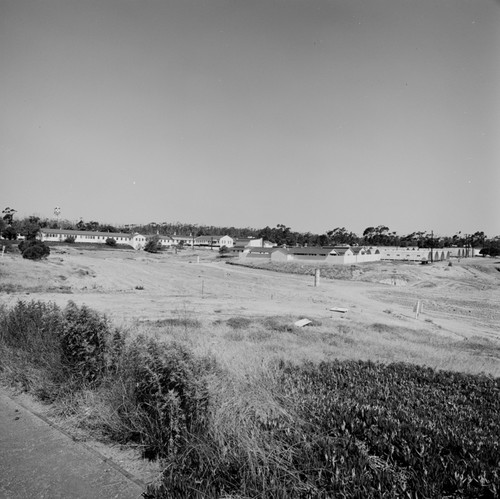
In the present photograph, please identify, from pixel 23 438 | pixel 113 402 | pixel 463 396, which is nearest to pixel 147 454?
pixel 113 402

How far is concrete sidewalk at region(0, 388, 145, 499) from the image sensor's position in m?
3.94

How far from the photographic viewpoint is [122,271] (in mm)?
51375

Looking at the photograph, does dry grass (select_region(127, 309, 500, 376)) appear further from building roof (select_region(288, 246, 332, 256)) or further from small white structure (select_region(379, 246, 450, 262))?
small white structure (select_region(379, 246, 450, 262))

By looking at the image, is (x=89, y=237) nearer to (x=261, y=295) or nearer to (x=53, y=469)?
(x=261, y=295)

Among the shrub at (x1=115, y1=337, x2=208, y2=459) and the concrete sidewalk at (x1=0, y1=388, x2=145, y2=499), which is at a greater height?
the shrub at (x1=115, y1=337, x2=208, y2=459)

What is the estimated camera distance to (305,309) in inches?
1115

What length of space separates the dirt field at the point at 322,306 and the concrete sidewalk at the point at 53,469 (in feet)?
16.1

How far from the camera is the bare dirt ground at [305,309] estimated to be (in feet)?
41.3

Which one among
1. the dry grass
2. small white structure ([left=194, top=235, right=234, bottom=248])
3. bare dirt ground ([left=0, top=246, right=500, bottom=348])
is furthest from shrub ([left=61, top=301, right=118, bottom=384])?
small white structure ([left=194, top=235, right=234, bottom=248])

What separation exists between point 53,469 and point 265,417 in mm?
2647

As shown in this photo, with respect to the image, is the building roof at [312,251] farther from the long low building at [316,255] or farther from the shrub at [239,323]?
the shrub at [239,323]

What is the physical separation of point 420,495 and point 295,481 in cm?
118

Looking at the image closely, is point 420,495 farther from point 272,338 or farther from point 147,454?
point 272,338

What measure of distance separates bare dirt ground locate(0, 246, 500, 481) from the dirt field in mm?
76
